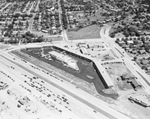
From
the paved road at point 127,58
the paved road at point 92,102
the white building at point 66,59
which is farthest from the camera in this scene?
the white building at point 66,59

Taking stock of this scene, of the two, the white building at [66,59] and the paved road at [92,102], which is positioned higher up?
the white building at [66,59]

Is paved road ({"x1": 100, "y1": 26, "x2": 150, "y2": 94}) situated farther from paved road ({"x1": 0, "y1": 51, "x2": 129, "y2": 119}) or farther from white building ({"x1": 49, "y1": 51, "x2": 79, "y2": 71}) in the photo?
white building ({"x1": 49, "y1": 51, "x2": 79, "y2": 71})

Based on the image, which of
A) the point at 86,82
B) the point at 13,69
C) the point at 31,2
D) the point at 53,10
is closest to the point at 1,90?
the point at 13,69

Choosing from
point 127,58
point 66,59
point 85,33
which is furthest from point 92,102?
point 85,33

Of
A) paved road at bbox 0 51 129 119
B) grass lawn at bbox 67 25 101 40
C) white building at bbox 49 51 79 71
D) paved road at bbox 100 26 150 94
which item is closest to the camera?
paved road at bbox 0 51 129 119

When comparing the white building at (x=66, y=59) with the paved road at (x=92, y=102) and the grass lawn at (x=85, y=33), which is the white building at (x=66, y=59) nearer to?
the paved road at (x=92, y=102)

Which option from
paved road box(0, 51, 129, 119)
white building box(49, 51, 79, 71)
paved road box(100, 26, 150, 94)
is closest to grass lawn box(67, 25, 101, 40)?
paved road box(100, 26, 150, 94)

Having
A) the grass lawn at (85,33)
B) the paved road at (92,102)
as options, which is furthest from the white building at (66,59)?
the grass lawn at (85,33)

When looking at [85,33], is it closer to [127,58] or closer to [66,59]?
[66,59]

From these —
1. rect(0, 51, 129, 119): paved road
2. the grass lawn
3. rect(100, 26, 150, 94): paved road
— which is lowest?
rect(0, 51, 129, 119): paved road
